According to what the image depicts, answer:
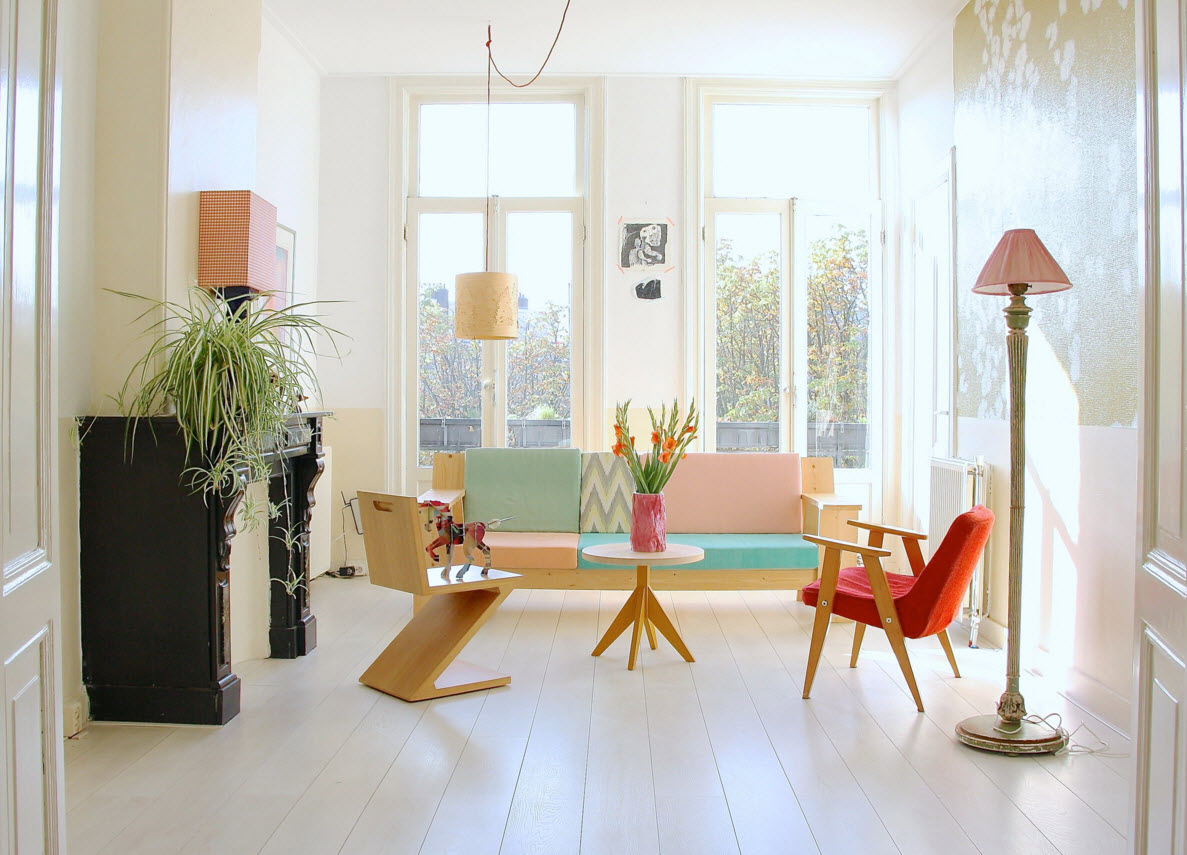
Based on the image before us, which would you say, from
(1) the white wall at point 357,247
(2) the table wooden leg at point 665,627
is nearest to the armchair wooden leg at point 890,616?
(2) the table wooden leg at point 665,627

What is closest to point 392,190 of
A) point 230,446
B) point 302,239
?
point 302,239

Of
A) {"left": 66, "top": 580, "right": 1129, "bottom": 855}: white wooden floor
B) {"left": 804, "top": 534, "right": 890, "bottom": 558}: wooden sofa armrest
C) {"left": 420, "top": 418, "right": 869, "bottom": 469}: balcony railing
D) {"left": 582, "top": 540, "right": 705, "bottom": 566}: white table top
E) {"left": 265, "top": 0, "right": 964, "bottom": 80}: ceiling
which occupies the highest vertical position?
{"left": 265, "top": 0, "right": 964, "bottom": 80}: ceiling

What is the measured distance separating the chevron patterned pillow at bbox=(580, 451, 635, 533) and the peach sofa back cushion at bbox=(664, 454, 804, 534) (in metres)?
0.25

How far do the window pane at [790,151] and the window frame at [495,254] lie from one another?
850mm

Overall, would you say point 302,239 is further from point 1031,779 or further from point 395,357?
point 1031,779

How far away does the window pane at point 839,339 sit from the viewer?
6.52m

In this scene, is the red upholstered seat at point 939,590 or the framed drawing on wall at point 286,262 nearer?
the red upholstered seat at point 939,590

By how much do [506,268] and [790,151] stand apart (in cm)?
203

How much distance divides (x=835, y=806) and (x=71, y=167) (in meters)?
3.10

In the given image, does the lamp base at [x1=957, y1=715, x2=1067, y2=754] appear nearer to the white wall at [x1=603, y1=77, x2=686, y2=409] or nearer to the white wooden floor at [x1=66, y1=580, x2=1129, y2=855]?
the white wooden floor at [x1=66, y1=580, x2=1129, y2=855]

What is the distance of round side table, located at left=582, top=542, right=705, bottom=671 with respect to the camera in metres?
4.12

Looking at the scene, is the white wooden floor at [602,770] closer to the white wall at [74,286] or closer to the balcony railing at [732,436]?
the white wall at [74,286]

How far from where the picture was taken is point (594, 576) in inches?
196

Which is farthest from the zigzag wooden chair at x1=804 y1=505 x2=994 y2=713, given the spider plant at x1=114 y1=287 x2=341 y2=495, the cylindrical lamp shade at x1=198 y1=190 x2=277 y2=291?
the cylindrical lamp shade at x1=198 y1=190 x2=277 y2=291
